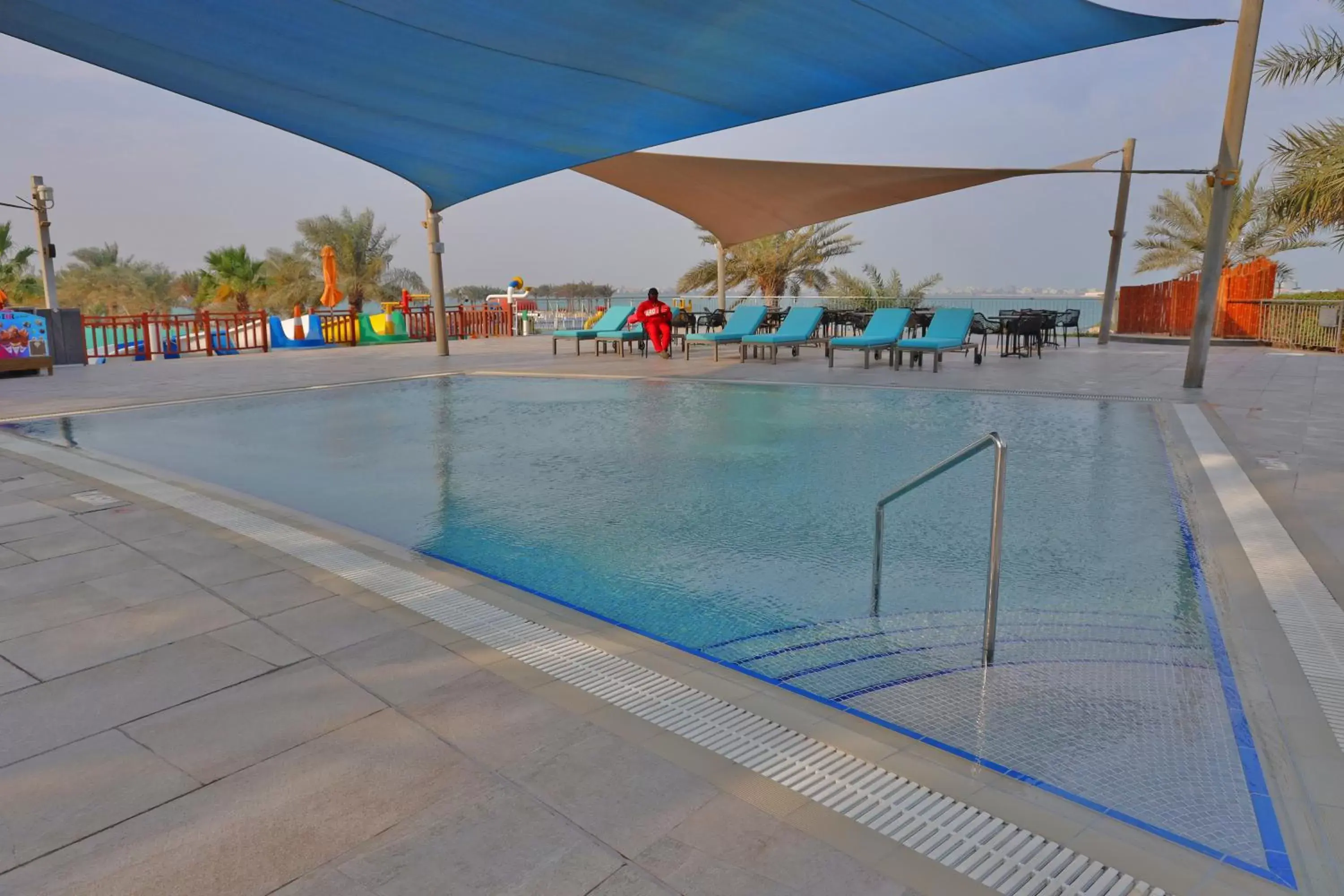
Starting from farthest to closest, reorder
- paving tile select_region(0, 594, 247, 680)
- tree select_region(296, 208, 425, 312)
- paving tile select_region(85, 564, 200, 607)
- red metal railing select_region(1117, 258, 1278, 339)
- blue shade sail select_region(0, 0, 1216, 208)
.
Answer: tree select_region(296, 208, 425, 312)
red metal railing select_region(1117, 258, 1278, 339)
blue shade sail select_region(0, 0, 1216, 208)
paving tile select_region(85, 564, 200, 607)
paving tile select_region(0, 594, 247, 680)

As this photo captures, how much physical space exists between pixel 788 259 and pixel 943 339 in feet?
56.7

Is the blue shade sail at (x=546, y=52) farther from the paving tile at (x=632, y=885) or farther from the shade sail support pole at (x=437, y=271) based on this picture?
the shade sail support pole at (x=437, y=271)

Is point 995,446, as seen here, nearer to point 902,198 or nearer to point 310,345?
point 902,198

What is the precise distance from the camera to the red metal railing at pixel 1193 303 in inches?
696

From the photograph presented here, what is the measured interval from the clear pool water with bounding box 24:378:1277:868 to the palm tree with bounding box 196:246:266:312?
24.4m

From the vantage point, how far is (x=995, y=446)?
9.19ft

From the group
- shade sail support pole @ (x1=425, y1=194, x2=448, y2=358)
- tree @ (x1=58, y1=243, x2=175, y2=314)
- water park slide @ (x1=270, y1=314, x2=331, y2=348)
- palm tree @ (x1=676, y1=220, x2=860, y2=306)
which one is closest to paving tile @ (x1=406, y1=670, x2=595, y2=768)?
shade sail support pole @ (x1=425, y1=194, x2=448, y2=358)

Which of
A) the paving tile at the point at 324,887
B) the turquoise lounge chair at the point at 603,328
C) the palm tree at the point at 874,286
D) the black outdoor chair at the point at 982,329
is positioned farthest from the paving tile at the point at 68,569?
the palm tree at the point at 874,286

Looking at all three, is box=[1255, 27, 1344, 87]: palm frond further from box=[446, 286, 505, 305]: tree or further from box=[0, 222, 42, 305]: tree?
box=[446, 286, 505, 305]: tree

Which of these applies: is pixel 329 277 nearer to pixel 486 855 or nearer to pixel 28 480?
pixel 28 480

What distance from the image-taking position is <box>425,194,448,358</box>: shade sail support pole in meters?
15.5

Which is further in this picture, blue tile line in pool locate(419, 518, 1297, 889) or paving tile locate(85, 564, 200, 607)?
paving tile locate(85, 564, 200, 607)

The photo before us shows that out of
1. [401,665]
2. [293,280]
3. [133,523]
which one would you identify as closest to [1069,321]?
[133,523]

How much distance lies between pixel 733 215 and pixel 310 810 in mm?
15307
